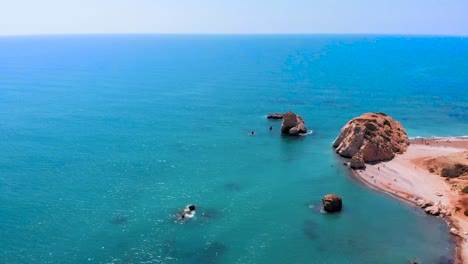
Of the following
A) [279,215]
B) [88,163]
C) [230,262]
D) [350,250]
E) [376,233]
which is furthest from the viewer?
[88,163]

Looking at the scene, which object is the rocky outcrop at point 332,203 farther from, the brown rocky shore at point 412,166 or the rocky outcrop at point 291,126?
the rocky outcrop at point 291,126

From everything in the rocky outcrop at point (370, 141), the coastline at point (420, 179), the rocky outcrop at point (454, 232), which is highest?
the rocky outcrop at point (370, 141)

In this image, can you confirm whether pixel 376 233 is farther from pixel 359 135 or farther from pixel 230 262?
pixel 359 135

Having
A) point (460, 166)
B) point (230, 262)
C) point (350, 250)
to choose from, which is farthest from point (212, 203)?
point (460, 166)

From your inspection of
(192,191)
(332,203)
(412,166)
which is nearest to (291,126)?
(412,166)

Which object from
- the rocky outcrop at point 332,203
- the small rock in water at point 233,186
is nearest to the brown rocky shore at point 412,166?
the rocky outcrop at point 332,203

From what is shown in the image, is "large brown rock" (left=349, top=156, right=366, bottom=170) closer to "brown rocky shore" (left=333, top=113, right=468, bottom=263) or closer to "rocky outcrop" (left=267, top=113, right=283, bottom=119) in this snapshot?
"brown rocky shore" (left=333, top=113, right=468, bottom=263)

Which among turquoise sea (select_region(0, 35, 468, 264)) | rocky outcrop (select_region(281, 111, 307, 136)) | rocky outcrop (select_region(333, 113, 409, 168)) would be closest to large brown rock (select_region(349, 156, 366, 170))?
rocky outcrop (select_region(333, 113, 409, 168))
